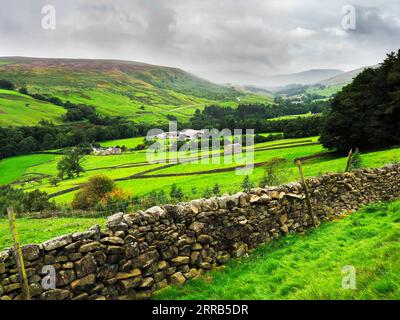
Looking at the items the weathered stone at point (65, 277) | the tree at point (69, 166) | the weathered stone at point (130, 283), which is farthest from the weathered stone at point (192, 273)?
the tree at point (69, 166)

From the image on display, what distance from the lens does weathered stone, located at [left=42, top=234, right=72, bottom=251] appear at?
22.7 ft

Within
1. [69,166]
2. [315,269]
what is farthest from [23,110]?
[315,269]

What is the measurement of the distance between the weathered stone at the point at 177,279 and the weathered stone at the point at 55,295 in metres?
2.57

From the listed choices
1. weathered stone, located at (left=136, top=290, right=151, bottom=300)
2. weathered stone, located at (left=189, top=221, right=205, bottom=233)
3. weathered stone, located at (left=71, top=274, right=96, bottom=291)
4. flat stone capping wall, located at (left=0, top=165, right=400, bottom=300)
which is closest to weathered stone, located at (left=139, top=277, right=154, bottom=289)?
flat stone capping wall, located at (left=0, top=165, right=400, bottom=300)

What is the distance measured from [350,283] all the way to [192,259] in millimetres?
4148

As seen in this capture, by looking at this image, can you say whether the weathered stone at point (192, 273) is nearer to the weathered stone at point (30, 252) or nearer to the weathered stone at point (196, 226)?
the weathered stone at point (196, 226)

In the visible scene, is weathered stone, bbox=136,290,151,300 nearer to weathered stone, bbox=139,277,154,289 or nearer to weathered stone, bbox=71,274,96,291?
weathered stone, bbox=139,277,154,289

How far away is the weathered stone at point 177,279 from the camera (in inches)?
334

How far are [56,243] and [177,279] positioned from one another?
315 cm

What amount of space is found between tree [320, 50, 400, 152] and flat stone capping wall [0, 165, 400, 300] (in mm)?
38327

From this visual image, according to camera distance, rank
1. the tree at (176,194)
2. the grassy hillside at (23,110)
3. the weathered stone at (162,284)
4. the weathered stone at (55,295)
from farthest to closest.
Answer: the grassy hillside at (23,110), the tree at (176,194), the weathered stone at (162,284), the weathered stone at (55,295)

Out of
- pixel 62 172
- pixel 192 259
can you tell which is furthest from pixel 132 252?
pixel 62 172

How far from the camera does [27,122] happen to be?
438ft
